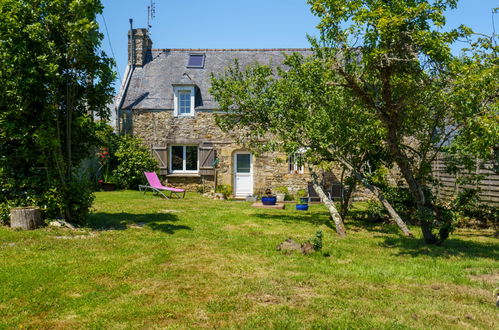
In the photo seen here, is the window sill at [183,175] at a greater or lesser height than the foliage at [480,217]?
greater

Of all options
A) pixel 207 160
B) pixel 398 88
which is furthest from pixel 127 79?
pixel 398 88

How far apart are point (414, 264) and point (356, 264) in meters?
0.87

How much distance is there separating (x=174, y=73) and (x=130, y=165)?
515 centimetres

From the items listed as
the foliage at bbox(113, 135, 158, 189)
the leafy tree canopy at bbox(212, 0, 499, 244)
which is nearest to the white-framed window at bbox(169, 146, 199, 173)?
the foliage at bbox(113, 135, 158, 189)

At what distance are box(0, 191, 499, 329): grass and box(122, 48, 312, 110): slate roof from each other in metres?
10.6

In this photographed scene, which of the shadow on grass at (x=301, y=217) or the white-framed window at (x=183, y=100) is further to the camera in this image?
the white-framed window at (x=183, y=100)

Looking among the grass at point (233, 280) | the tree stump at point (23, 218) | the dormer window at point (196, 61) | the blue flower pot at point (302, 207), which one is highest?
the dormer window at point (196, 61)

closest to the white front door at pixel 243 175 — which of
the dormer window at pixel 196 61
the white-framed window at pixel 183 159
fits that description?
the white-framed window at pixel 183 159

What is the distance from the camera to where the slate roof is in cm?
1870

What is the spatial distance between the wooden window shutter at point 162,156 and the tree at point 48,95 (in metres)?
9.40

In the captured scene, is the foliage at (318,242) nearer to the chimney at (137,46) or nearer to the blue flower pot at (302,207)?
the blue flower pot at (302,207)

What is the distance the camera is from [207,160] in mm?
18203

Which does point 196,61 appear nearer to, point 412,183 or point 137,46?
point 137,46

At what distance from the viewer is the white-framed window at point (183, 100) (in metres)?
18.5
